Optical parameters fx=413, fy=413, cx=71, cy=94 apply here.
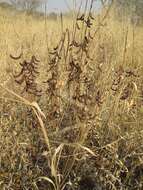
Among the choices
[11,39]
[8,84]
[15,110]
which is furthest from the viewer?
[11,39]

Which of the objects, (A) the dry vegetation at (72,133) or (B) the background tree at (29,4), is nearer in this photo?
(A) the dry vegetation at (72,133)

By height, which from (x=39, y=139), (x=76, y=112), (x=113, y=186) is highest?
(x=76, y=112)

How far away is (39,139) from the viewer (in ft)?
5.96

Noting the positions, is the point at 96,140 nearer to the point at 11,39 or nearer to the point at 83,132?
the point at 83,132

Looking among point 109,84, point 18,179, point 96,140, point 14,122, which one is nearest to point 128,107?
point 109,84

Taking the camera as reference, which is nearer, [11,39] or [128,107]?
[128,107]

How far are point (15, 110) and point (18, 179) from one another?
0.49 meters

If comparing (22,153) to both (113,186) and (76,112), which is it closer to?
(76,112)

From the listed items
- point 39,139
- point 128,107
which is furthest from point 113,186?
point 128,107

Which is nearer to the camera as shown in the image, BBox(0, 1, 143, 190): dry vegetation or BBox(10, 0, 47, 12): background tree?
BBox(0, 1, 143, 190): dry vegetation

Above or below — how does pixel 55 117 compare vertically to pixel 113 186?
above

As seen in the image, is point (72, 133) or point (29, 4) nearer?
point (72, 133)

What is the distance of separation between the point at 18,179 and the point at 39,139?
0.69 ft

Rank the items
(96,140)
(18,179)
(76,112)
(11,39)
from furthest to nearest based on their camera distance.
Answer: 1. (11,39)
2. (96,140)
3. (76,112)
4. (18,179)
